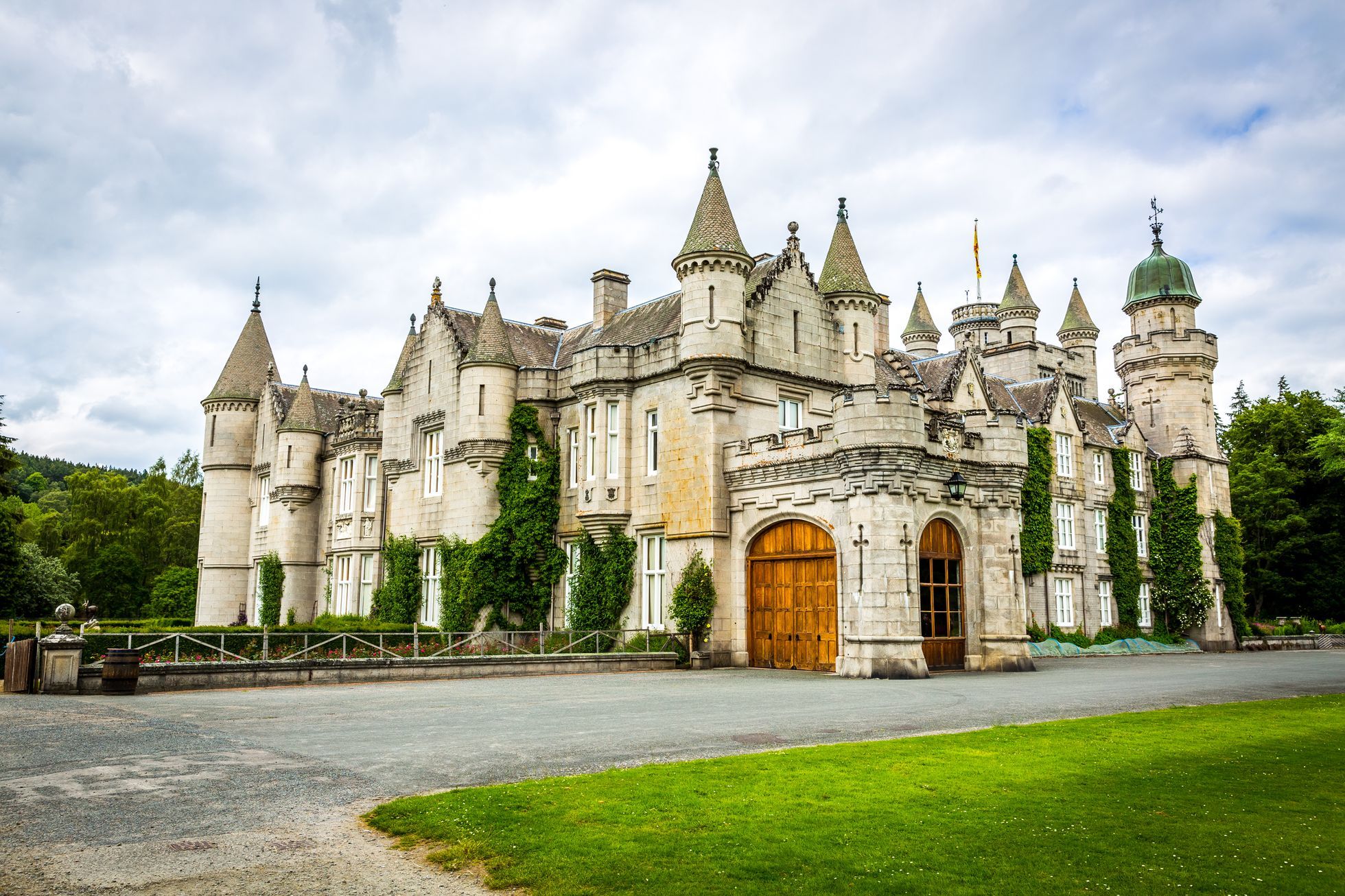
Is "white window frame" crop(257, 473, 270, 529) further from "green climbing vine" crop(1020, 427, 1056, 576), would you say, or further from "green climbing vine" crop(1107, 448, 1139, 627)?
"green climbing vine" crop(1107, 448, 1139, 627)

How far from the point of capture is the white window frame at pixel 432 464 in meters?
36.1

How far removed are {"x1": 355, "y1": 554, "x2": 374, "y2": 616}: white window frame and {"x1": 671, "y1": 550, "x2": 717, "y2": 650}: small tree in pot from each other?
16256 millimetres

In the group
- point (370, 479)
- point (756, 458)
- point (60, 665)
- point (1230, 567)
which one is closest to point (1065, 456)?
point (1230, 567)

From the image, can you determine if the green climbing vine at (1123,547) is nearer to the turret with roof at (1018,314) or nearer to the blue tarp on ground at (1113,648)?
the blue tarp on ground at (1113,648)

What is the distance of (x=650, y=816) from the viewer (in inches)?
302

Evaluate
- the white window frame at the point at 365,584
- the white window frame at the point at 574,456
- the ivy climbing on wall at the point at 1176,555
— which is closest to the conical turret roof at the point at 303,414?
the white window frame at the point at 365,584

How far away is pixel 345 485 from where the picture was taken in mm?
41844

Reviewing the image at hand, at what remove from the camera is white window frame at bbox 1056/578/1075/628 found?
40406 millimetres

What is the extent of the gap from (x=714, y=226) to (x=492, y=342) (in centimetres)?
894

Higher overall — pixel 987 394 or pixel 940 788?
pixel 987 394

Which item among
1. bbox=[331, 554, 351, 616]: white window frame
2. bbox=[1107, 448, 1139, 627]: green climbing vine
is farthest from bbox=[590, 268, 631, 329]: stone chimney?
bbox=[1107, 448, 1139, 627]: green climbing vine

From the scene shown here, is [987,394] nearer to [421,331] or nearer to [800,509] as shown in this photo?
[800,509]

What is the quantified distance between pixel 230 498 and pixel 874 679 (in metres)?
36.1

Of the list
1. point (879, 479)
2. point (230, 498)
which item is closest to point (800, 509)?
point (879, 479)
